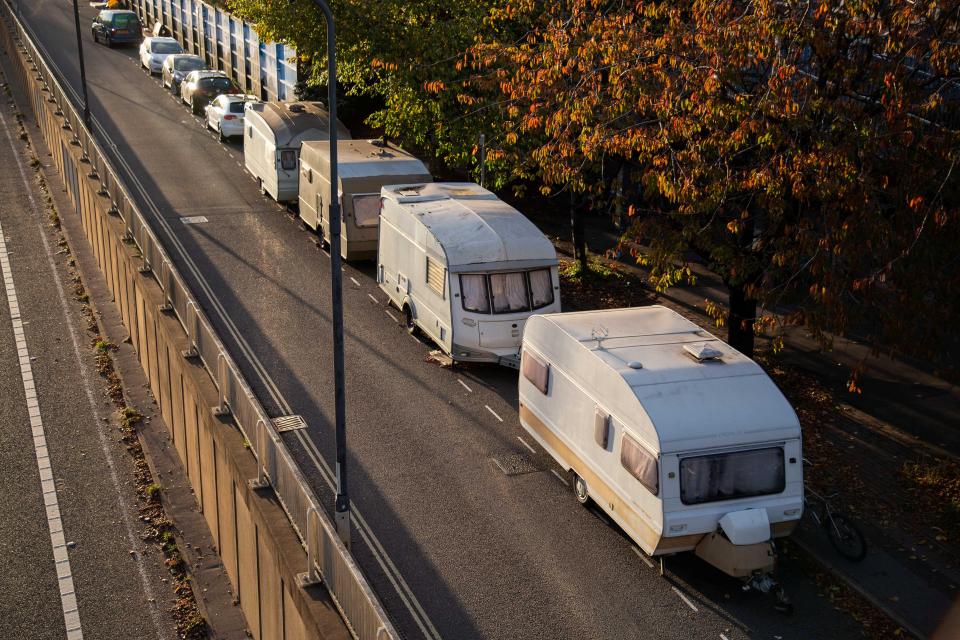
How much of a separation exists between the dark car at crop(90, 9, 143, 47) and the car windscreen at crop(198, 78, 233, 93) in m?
16.5

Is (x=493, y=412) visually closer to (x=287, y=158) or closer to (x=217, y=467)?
(x=217, y=467)

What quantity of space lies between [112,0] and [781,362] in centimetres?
3669

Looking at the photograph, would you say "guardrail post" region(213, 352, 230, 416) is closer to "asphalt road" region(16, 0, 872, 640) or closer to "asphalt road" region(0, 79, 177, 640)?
"asphalt road" region(16, 0, 872, 640)

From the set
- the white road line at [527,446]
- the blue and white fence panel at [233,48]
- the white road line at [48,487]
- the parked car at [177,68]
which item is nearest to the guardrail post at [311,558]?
the white road line at [48,487]

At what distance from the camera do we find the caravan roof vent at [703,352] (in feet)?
48.3

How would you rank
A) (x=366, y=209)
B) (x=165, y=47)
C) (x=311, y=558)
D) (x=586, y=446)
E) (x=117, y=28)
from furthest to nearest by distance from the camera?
(x=117, y=28)
(x=165, y=47)
(x=366, y=209)
(x=586, y=446)
(x=311, y=558)

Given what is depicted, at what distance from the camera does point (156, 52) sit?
166 ft

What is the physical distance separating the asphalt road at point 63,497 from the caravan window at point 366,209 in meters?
6.87

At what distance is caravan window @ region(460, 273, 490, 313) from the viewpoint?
20312mm

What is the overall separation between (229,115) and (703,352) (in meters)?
28.2

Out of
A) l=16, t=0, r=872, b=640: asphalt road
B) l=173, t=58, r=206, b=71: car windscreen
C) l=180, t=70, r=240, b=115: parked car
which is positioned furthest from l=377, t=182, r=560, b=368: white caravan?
l=173, t=58, r=206, b=71: car windscreen

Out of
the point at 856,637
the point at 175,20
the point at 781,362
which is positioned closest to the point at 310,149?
the point at 781,362

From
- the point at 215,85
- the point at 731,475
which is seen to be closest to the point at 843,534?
the point at 731,475

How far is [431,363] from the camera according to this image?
21.3 metres
